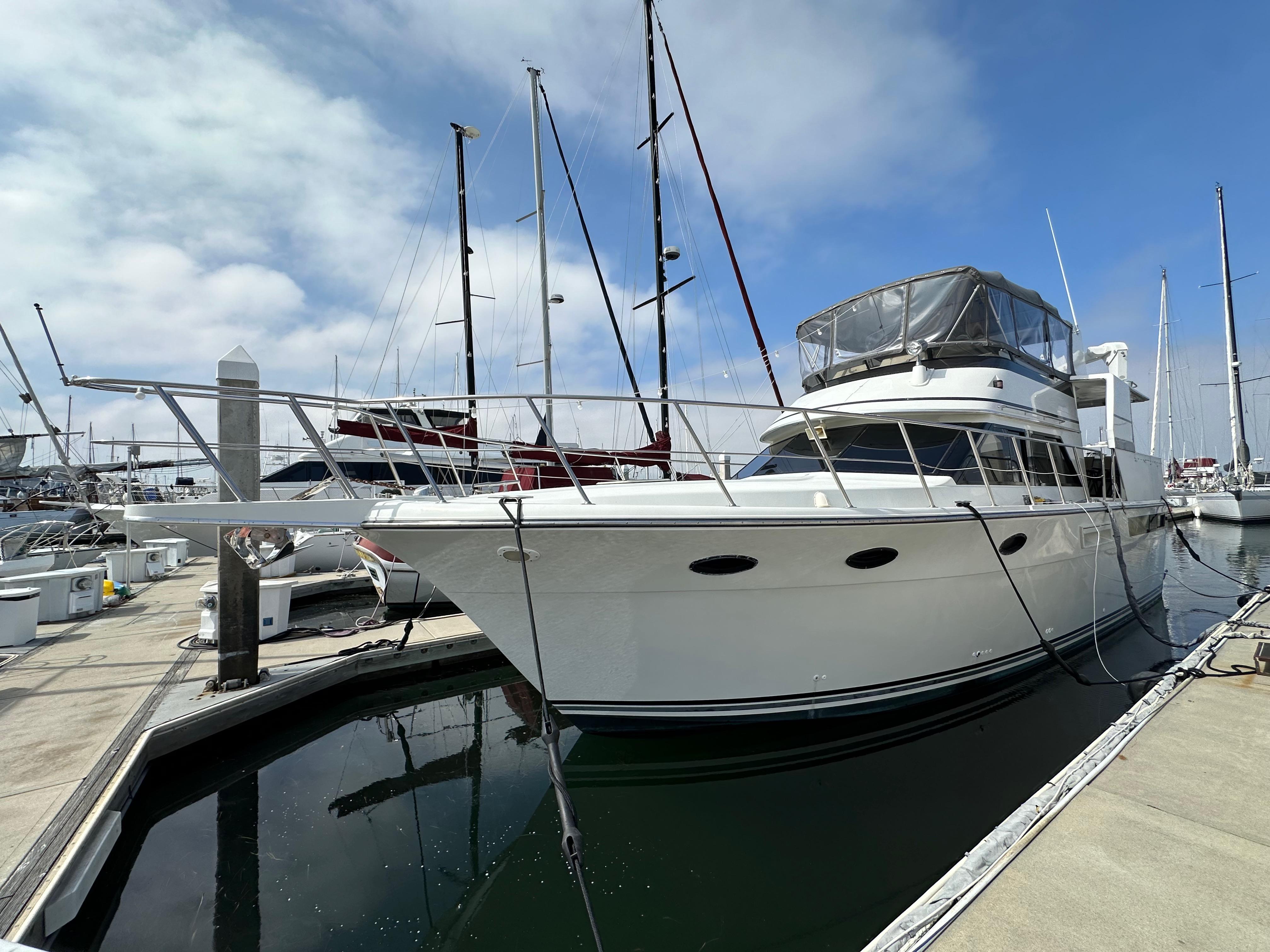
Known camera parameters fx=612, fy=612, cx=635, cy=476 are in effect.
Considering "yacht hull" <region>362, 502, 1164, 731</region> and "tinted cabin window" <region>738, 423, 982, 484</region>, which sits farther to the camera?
"tinted cabin window" <region>738, 423, 982, 484</region>

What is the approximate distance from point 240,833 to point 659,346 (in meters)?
10.5

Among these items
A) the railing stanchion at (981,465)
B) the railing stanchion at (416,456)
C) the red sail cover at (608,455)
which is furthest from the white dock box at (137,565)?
the railing stanchion at (981,465)

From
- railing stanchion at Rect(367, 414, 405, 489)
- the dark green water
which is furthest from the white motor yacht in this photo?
the dark green water

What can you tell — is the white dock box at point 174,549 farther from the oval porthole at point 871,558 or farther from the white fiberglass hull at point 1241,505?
the white fiberglass hull at point 1241,505

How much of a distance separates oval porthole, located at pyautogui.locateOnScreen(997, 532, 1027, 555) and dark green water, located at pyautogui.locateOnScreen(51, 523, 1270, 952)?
1562 mm

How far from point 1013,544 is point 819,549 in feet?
7.24

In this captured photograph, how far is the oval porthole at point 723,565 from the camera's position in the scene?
164 inches

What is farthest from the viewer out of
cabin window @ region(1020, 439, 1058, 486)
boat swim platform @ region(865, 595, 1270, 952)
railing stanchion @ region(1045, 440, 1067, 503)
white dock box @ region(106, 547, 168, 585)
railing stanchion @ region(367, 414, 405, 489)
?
white dock box @ region(106, 547, 168, 585)

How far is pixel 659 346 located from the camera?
1273 centimetres

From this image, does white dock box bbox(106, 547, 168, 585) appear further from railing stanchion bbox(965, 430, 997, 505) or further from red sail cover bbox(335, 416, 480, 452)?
railing stanchion bbox(965, 430, 997, 505)

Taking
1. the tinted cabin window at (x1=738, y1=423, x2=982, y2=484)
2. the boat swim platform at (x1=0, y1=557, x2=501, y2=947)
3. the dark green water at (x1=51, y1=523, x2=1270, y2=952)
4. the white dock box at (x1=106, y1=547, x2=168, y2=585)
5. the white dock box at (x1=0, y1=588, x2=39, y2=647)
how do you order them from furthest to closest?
the white dock box at (x1=106, y1=547, x2=168, y2=585)
the white dock box at (x1=0, y1=588, x2=39, y2=647)
the tinted cabin window at (x1=738, y1=423, x2=982, y2=484)
the dark green water at (x1=51, y1=523, x2=1270, y2=952)
the boat swim platform at (x1=0, y1=557, x2=501, y2=947)

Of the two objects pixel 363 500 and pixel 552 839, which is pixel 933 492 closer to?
pixel 552 839

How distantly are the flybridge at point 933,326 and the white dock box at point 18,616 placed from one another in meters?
9.59

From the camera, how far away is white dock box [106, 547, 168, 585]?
1206 cm
